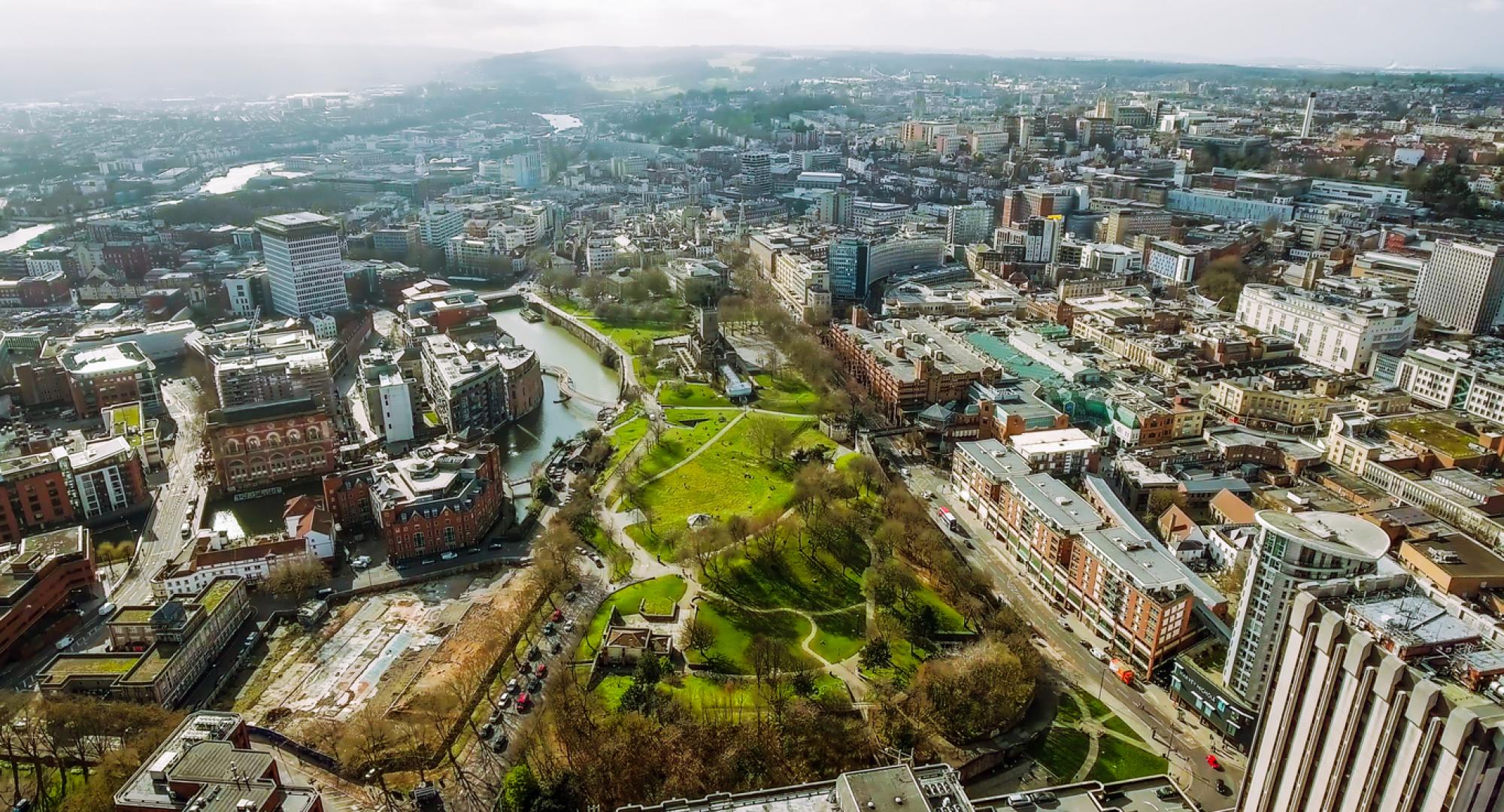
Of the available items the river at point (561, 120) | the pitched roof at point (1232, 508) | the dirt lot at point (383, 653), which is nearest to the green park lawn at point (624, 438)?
the dirt lot at point (383, 653)

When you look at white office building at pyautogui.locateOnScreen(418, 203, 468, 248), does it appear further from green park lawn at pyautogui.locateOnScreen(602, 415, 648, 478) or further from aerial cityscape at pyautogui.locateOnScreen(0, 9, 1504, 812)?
green park lawn at pyautogui.locateOnScreen(602, 415, 648, 478)

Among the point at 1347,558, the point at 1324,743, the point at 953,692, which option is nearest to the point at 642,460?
the point at 953,692

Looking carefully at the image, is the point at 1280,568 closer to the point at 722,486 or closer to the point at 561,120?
the point at 722,486

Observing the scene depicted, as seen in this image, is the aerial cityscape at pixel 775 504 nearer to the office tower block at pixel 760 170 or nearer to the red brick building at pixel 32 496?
the red brick building at pixel 32 496

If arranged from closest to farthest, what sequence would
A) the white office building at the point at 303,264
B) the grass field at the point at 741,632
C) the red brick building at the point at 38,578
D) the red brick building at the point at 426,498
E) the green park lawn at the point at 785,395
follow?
the grass field at the point at 741,632
the red brick building at the point at 38,578
the red brick building at the point at 426,498
the green park lawn at the point at 785,395
the white office building at the point at 303,264

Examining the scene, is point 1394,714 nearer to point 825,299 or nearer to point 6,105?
point 825,299

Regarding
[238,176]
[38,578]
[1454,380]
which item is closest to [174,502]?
[38,578]
